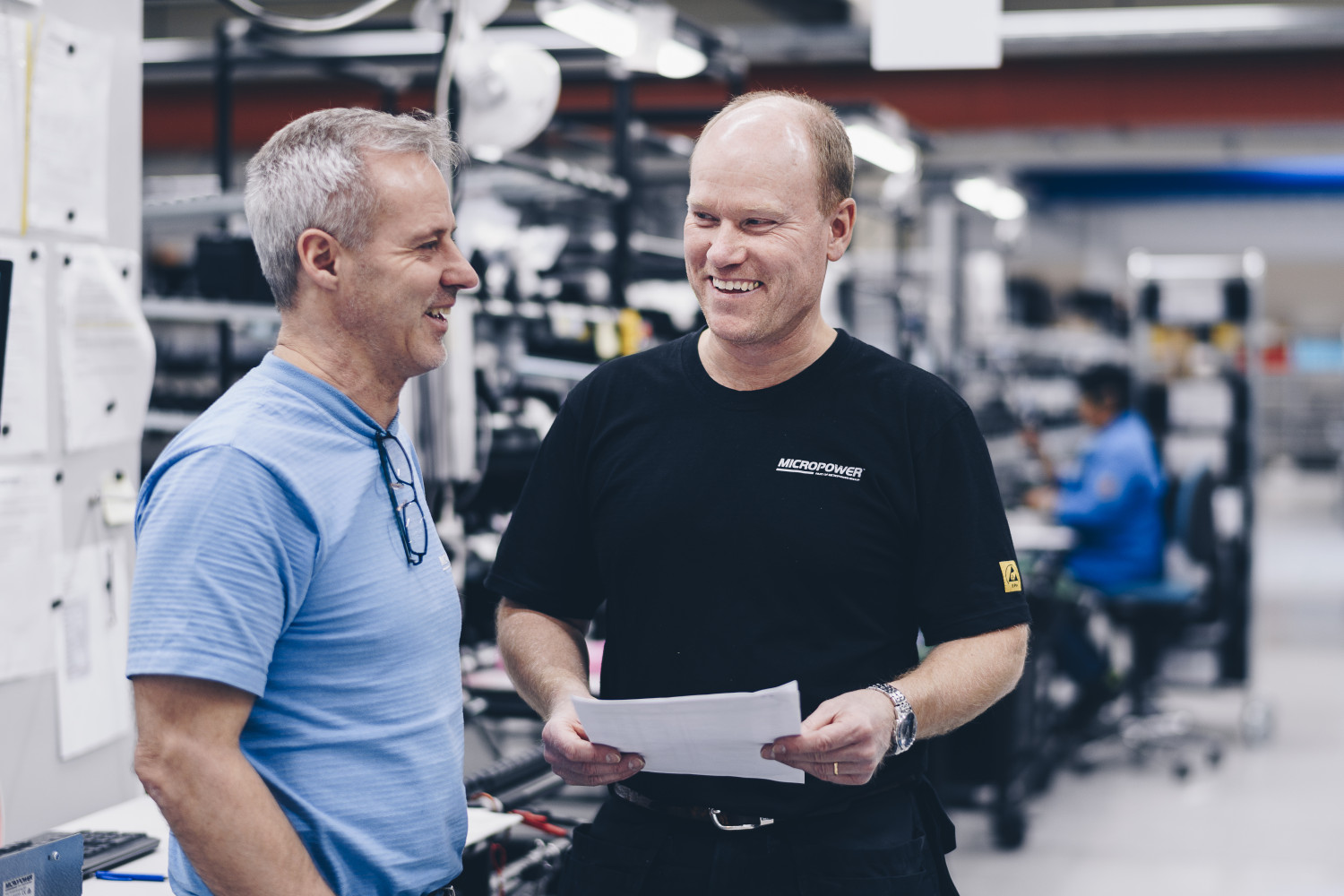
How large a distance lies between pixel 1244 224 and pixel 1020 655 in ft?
63.9

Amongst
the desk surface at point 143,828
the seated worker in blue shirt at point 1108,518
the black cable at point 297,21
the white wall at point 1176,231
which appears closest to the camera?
the desk surface at point 143,828

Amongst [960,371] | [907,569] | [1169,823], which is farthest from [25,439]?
[960,371]

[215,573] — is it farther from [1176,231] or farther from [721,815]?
[1176,231]

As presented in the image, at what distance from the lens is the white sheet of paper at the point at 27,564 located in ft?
6.97

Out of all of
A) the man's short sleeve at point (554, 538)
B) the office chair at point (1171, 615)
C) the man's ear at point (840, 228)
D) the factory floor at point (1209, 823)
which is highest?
the man's ear at point (840, 228)

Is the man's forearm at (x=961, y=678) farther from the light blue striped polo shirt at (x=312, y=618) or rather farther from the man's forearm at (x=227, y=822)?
the man's forearm at (x=227, y=822)

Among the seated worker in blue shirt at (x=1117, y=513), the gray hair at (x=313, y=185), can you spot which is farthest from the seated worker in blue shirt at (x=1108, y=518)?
the gray hair at (x=313, y=185)

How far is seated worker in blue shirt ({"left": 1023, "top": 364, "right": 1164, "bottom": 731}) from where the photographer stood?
6.13 meters

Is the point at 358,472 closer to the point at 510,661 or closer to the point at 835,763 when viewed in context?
the point at 510,661

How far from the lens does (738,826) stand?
1.62 metres

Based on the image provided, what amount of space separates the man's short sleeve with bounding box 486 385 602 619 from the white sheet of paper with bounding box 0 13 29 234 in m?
0.98

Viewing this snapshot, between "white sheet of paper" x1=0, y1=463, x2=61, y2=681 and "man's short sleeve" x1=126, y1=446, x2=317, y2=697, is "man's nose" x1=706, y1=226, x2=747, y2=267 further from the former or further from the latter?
"white sheet of paper" x1=0, y1=463, x2=61, y2=681

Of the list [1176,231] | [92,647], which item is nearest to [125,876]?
[92,647]

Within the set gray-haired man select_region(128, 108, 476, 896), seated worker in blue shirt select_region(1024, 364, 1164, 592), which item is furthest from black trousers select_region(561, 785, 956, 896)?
seated worker in blue shirt select_region(1024, 364, 1164, 592)
